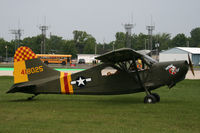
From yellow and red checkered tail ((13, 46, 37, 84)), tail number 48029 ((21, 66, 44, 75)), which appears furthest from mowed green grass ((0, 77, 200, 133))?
tail number 48029 ((21, 66, 44, 75))

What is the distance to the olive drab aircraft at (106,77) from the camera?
12.5 m

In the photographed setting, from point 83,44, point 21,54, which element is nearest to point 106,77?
point 21,54

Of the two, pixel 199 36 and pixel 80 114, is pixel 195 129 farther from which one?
pixel 199 36

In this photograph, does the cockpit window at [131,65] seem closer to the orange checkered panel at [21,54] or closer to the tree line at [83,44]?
the orange checkered panel at [21,54]

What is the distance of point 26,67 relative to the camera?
13.6m

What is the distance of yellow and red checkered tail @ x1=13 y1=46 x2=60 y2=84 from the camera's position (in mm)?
13461

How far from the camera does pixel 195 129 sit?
8.09 m

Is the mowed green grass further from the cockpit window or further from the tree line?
the tree line

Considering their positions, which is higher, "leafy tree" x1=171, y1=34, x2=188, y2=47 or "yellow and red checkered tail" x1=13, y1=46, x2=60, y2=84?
"leafy tree" x1=171, y1=34, x2=188, y2=47

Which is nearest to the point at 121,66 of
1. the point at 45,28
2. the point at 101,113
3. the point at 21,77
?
the point at 101,113

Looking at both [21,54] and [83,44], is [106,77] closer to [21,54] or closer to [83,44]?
[21,54]

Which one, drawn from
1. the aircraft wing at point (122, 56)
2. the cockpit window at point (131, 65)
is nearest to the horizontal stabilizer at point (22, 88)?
the aircraft wing at point (122, 56)

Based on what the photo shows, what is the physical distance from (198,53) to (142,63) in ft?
218

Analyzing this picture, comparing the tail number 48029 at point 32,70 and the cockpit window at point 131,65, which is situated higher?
the cockpit window at point 131,65
